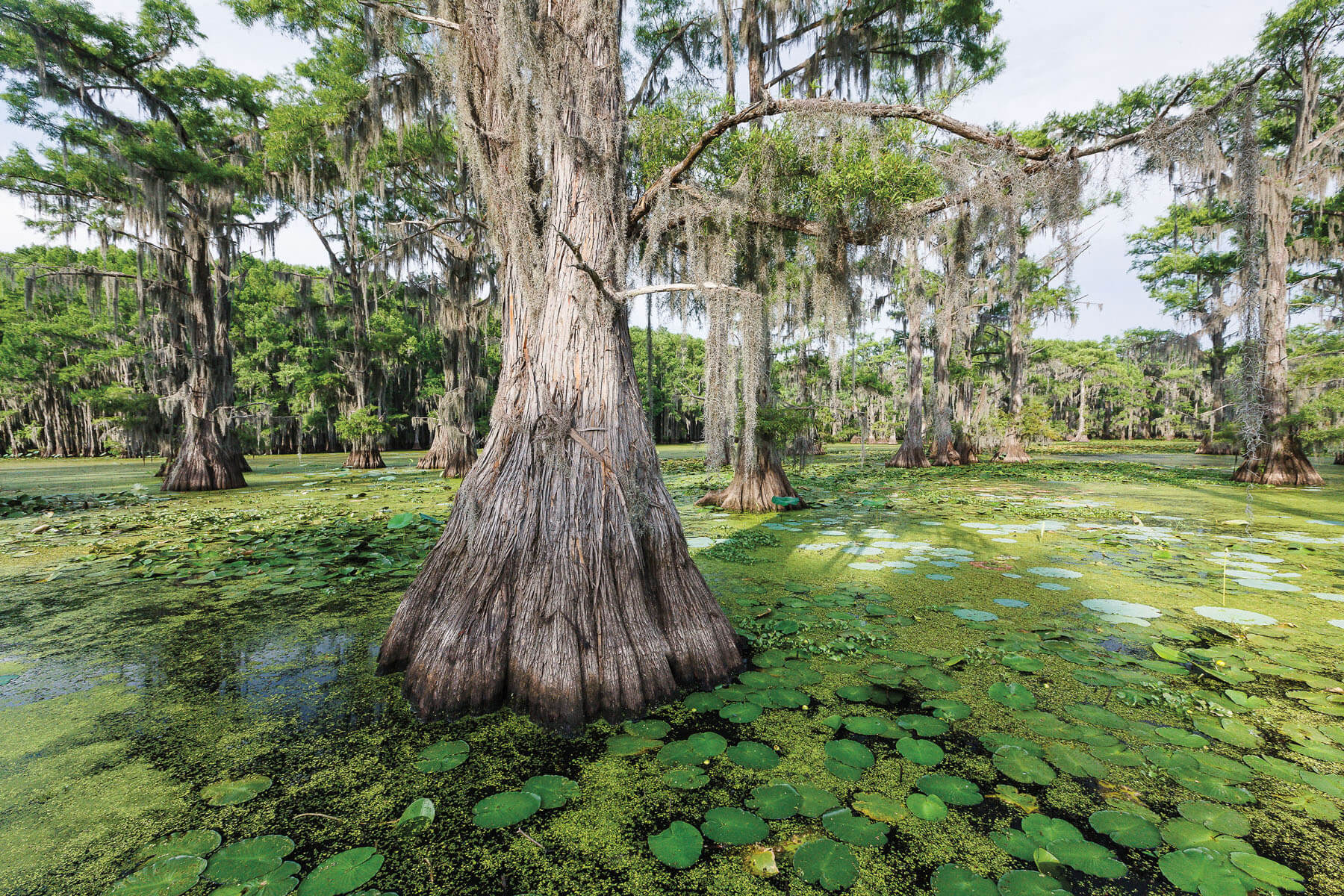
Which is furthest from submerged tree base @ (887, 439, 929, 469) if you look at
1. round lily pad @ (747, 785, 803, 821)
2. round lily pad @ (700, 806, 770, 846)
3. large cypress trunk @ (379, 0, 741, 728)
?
round lily pad @ (700, 806, 770, 846)

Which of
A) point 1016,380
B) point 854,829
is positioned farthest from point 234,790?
point 1016,380

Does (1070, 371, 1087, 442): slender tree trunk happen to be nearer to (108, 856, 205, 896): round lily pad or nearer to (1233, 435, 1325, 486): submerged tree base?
(1233, 435, 1325, 486): submerged tree base

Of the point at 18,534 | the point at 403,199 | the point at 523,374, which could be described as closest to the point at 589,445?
the point at 523,374

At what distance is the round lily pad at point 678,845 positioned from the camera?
1.38 meters

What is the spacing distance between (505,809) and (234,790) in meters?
0.96

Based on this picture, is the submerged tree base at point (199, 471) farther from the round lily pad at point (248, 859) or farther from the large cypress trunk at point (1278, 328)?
the large cypress trunk at point (1278, 328)

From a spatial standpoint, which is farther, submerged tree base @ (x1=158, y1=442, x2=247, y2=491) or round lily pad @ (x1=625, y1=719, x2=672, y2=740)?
submerged tree base @ (x1=158, y1=442, x2=247, y2=491)

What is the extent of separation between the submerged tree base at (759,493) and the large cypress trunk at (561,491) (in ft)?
16.1

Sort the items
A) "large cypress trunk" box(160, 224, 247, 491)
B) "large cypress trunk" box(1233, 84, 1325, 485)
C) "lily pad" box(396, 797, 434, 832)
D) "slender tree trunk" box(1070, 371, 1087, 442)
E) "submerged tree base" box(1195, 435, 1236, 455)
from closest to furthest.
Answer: "lily pad" box(396, 797, 434, 832) < "large cypress trunk" box(1233, 84, 1325, 485) < "large cypress trunk" box(160, 224, 247, 491) < "submerged tree base" box(1195, 435, 1236, 455) < "slender tree trunk" box(1070, 371, 1087, 442)

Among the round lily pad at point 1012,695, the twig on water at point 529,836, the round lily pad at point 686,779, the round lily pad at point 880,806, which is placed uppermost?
the twig on water at point 529,836

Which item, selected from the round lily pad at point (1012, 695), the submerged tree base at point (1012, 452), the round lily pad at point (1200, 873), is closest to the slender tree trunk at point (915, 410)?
the submerged tree base at point (1012, 452)

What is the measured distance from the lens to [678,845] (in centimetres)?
143

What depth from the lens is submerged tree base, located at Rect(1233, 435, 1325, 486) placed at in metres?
9.73

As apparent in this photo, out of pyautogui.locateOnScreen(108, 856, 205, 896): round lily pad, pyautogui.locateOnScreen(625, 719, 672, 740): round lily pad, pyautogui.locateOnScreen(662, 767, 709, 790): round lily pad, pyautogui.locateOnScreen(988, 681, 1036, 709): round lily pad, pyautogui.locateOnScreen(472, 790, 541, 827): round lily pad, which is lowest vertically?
pyautogui.locateOnScreen(988, 681, 1036, 709): round lily pad
